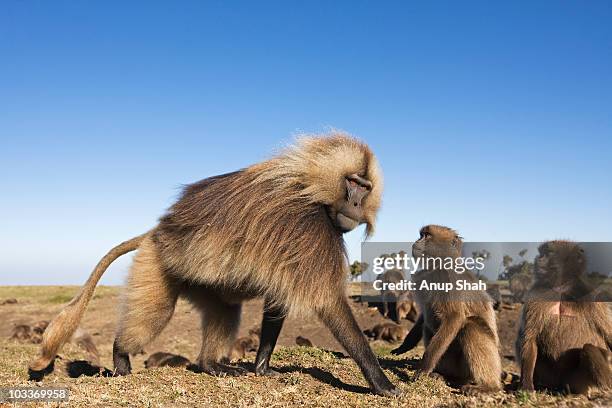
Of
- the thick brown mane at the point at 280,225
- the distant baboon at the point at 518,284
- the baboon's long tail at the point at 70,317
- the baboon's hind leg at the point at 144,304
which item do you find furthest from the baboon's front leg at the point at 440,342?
the distant baboon at the point at 518,284

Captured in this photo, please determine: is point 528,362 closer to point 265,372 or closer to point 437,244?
point 437,244

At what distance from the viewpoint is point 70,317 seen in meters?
7.65

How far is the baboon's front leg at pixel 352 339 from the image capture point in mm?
5969

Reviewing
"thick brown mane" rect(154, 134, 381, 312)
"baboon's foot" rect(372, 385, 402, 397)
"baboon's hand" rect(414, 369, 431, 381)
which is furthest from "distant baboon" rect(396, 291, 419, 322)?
"baboon's foot" rect(372, 385, 402, 397)

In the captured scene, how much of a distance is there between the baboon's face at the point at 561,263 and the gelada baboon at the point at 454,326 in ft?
2.74

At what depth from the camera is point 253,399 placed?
6070 millimetres

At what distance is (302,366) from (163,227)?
8.44ft

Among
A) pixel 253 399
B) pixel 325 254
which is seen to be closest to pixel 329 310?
pixel 325 254

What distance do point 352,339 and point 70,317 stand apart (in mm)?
3899

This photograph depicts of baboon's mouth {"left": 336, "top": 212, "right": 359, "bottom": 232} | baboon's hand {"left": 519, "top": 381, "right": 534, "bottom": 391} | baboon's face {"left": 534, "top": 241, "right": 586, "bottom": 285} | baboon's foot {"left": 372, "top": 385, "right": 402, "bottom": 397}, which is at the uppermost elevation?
baboon's mouth {"left": 336, "top": 212, "right": 359, "bottom": 232}

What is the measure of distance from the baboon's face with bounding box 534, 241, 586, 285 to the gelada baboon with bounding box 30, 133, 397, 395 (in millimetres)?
2136

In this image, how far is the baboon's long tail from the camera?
7.49 metres

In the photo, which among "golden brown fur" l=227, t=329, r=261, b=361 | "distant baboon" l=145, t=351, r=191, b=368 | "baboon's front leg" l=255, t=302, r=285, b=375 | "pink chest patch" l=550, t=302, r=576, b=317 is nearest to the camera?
"pink chest patch" l=550, t=302, r=576, b=317

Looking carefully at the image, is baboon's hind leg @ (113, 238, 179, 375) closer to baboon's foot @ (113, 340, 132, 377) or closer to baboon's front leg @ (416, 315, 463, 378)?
baboon's foot @ (113, 340, 132, 377)
